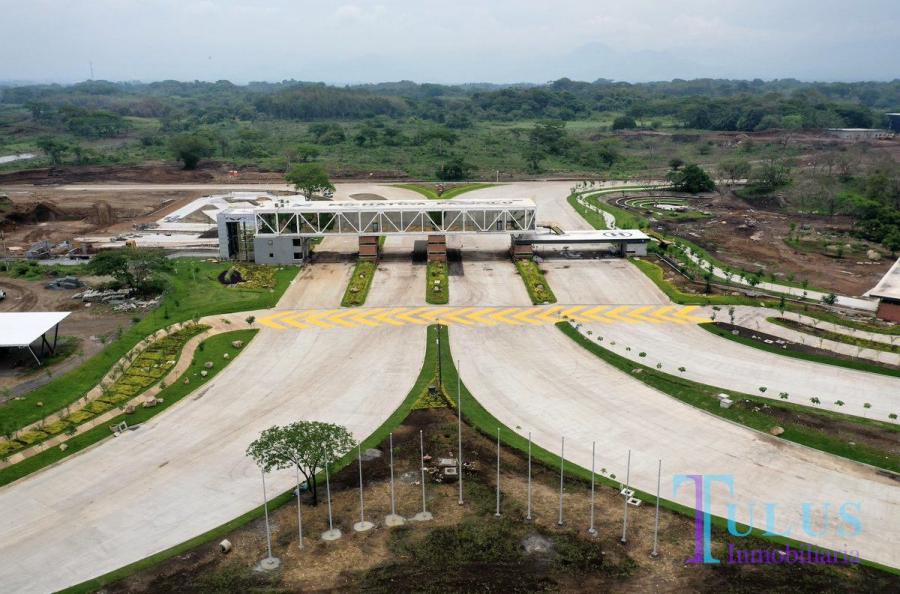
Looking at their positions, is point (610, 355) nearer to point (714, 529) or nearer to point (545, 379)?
point (545, 379)

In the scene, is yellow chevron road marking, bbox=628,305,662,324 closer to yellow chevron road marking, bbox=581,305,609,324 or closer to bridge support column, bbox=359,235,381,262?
yellow chevron road marking, bbox=581,305,609,324

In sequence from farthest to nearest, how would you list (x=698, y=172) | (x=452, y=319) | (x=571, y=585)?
(x=698, y=172) → (x=452, y=319) → (x=571, y=585)

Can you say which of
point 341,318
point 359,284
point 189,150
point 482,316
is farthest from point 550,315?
point 189,150

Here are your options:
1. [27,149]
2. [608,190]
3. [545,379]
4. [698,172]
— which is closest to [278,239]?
[545,379]

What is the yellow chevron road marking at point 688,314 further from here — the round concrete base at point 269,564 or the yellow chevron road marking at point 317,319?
the round concrete base at point 269,564

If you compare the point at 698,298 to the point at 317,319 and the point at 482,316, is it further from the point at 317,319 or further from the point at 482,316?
the point at 317,319

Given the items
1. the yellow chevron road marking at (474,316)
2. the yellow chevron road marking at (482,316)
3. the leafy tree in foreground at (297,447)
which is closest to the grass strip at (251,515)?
the leafy tree in foreground at (297,447)

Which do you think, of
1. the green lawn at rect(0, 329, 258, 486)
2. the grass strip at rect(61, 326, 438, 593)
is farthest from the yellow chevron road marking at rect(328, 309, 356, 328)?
the grass strip at rect(61, 326, 438, 593)

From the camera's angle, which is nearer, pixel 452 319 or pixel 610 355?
pixel 610 355
